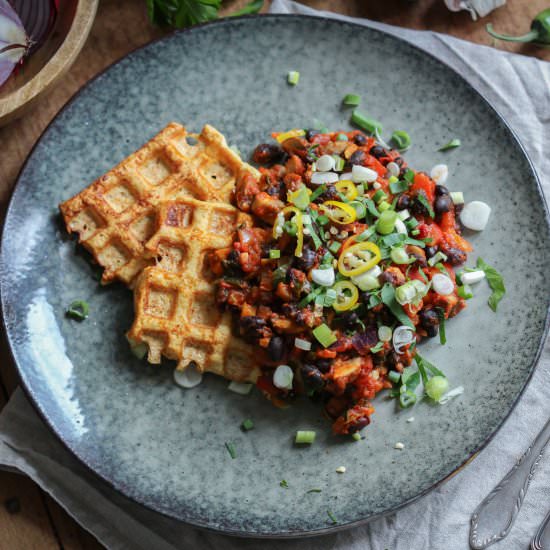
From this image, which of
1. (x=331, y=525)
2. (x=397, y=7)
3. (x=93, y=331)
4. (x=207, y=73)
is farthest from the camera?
(x=397, y=7)

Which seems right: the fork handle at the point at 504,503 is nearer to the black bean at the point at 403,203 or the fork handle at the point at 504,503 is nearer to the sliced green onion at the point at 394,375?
the sliced green onion at the point at 394,375

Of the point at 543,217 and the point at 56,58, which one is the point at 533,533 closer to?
the point at 543,217

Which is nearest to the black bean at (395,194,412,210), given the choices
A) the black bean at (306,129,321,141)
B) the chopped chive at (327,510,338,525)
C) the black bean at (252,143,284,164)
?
the black bean at (306,129,321,141)

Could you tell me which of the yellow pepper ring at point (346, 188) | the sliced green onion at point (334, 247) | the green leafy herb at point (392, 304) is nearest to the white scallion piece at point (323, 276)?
the sliced green onion at point (334, 247)

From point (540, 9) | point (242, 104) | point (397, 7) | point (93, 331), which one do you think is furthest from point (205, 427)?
point (540, 9)

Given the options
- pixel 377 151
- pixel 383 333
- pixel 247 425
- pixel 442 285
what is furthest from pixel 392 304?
pixel 247 425

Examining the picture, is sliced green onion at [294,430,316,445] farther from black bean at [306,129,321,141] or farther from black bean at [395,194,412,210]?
black bean at [306,129,321,141]

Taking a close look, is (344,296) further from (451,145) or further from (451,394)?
(451,145)
